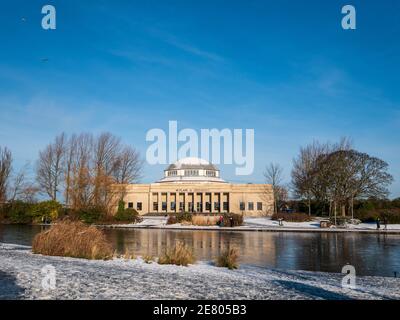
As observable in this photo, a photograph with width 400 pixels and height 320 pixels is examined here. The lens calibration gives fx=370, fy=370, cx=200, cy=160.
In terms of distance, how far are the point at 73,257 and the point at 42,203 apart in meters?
39.3

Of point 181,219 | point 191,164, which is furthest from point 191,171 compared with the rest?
point 181,219

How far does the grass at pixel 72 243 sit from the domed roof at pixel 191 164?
250ft

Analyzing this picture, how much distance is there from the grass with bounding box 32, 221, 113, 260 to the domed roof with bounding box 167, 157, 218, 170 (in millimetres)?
76346

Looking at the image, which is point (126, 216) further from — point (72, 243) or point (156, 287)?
point (156, 287)

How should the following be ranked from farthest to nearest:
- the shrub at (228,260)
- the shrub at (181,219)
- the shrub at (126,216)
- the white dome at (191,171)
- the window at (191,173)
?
the window at (191,173) → the white dome at (191,171) → the shrub at (126,216) → the shrub at (181,219) → the shrub at (228,260)

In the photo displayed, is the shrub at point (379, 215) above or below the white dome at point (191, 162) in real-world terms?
below

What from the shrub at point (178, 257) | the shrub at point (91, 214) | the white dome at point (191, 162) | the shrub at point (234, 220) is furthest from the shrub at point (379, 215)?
the white dome at point (191, 162)

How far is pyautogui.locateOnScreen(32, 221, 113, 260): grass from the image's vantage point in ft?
46.1

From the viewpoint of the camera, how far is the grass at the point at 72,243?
14.0m

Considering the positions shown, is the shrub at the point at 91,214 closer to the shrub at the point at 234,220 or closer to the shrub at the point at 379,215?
the shrub at the point at 234,220

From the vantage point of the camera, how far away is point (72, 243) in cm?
1435

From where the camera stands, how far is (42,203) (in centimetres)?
4953
